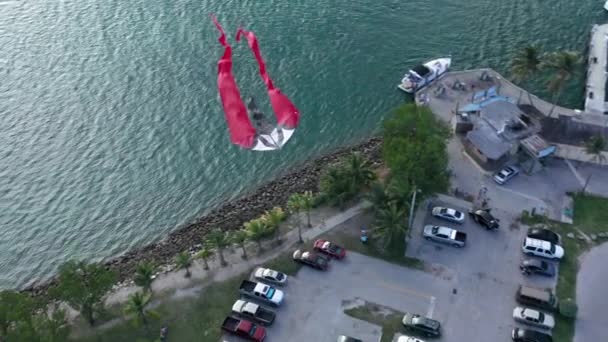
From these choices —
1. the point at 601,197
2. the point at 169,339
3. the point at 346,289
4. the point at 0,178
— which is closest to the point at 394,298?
the point at 346,289

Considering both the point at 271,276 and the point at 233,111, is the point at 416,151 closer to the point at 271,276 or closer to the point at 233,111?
the point at 271,276

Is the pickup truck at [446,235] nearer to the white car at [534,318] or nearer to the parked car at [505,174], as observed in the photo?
the white car at [534,318]

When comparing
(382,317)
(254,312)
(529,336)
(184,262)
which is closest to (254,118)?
(184,262)

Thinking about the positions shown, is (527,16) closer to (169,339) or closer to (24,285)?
(169,339)

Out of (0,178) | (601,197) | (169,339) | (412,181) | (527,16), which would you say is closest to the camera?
(169,339)

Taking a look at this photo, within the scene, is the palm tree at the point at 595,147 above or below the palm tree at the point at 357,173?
above

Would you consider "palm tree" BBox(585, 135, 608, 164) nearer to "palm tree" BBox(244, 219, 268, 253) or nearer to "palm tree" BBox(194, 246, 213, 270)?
"palm tree" BBox(244, 219, 268, 253)

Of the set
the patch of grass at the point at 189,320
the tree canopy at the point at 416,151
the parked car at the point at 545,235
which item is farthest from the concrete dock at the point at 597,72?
the patch of grass at the point at 189,320
